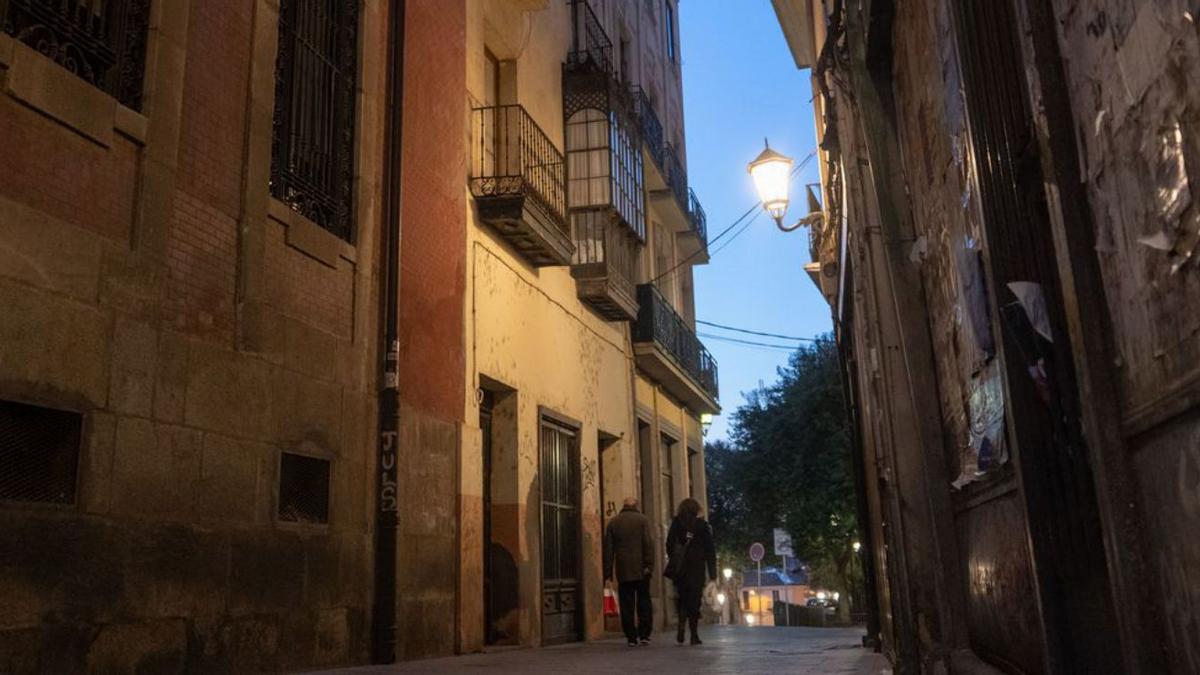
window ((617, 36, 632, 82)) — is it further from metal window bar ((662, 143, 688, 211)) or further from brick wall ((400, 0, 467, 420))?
brick wall ((400, 0, 467, 420))

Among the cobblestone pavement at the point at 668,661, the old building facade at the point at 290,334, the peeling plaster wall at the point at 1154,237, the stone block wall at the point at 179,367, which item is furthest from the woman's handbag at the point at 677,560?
the peeling plaster wall at the point at 1154,237

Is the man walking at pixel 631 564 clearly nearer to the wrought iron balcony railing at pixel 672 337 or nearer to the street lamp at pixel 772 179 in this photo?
the street lamp at pixel 772 179

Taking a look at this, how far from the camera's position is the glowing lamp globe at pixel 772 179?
11320 mm

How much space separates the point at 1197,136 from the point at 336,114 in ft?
26.3

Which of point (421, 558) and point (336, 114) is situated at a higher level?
point (336, 114)

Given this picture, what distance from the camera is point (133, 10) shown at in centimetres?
639

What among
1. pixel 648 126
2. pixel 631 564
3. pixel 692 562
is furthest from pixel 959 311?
pixel 648 126

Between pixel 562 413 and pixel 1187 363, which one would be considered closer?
pixel 1187 363

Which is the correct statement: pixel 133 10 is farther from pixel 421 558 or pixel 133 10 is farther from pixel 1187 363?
pixel 1187 363

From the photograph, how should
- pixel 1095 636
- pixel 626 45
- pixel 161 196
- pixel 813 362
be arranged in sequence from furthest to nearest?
1. pixel 813 362
2. pixel 626 45
3. pixel 161 196
4. pixel 1095 636

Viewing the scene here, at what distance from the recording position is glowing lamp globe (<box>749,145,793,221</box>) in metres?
11.3

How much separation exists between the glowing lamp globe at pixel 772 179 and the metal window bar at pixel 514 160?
256 centimetres

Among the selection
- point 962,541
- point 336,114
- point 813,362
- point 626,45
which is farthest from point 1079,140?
point 813,362

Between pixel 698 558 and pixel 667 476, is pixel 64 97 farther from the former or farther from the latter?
pixel 667 476
